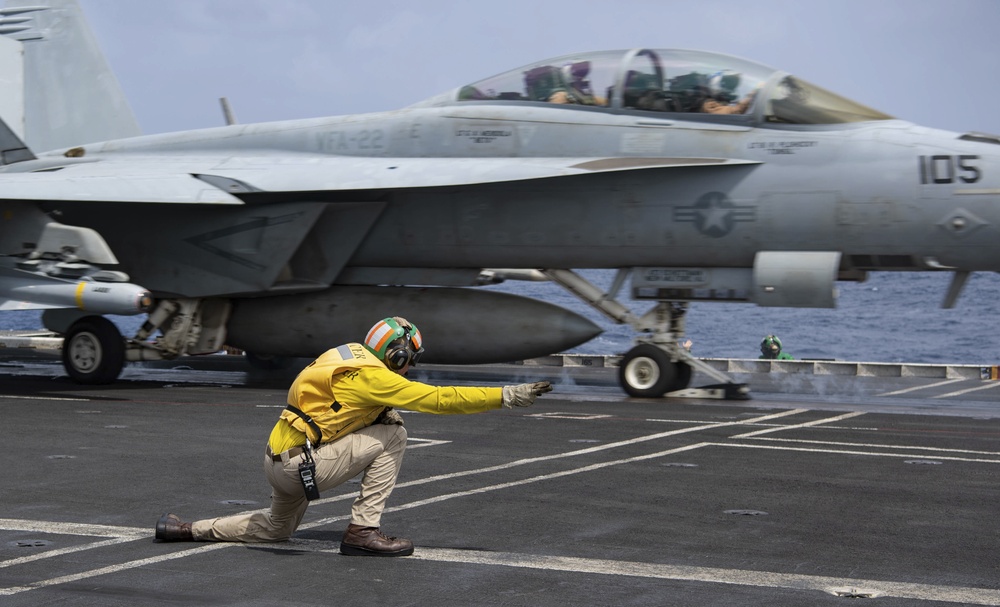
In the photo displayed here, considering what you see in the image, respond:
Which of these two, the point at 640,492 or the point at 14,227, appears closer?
the point at 640,492

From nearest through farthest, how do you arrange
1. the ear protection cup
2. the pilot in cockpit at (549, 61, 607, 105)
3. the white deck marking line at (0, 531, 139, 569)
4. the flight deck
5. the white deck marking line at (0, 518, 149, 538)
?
the flight deck
the white deck marking line at (0, 531, 139, 569)
the ear protection cup
the white deck marking line at (0, 518, 149, 538)
the pilot in cockpit at (549, 61, 607, 105)

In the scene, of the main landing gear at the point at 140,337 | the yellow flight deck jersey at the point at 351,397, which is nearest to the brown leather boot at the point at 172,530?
the yellow flight deck jersey at the point at 351,397

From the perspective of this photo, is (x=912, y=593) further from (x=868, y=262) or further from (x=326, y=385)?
(x=868, y=262)

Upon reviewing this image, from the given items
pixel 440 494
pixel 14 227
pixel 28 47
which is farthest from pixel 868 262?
pixel 28 47

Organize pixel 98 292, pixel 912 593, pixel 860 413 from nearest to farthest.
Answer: pixel 912 593 → pixel 860 413 → pixel 98 292

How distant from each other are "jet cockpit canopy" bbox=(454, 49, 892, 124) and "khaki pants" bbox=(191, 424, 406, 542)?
928 cm

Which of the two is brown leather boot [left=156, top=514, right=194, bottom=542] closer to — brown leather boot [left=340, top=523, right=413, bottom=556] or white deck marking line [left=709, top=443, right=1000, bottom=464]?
brown leather boot [left=340, top=523, right=413, bottom=556]

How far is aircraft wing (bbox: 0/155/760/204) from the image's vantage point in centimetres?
1481

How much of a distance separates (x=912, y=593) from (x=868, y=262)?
929cm

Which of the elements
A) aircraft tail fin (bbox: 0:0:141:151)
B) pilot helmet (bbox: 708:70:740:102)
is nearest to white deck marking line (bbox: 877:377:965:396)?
pilot helmet (bbox: 708:70:740:102)

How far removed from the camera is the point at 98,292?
1498cm

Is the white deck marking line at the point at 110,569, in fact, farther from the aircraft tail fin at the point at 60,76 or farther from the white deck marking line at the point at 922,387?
the aircraft tail fin at the point at 60,76

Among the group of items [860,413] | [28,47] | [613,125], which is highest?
[28,47]

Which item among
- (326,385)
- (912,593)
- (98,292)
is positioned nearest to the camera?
(912,593)
